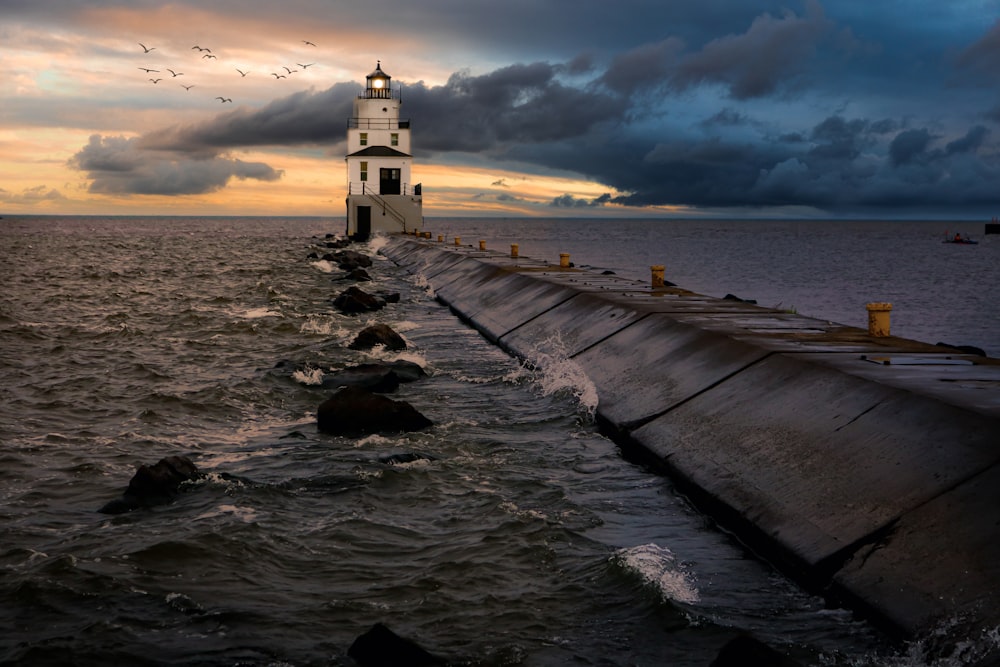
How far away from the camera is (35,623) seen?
22.0ft

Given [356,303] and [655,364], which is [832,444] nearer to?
[655,364]

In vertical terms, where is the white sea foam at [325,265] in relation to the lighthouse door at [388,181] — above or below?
below

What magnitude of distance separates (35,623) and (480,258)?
35.8 meters

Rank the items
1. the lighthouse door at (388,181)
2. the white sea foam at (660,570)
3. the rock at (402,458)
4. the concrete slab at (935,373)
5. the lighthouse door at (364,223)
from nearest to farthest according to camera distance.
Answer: the white sea foam at (660,570)
the concrete slab at (935,373)
the rock at (402,458)
the lighthouse door at (388,181)
the lighthouse door at (364,223)

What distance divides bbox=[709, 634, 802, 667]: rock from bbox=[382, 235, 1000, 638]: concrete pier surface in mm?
1223

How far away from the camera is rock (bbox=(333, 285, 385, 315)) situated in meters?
30.1

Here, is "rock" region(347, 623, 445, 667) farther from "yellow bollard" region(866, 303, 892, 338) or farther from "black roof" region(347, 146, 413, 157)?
"black roof" region(347, 146, 413, 157)

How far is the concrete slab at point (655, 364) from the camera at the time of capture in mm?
12703

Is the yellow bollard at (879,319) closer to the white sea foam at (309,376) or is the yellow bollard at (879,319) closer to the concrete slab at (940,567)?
the concrete slab at (940,567)

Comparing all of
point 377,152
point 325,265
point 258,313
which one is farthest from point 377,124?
point 258,313

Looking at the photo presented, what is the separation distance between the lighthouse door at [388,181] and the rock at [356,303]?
177 feet

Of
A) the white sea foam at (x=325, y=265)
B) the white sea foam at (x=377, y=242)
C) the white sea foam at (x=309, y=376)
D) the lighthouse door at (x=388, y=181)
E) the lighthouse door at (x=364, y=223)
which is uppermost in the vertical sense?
the lighthouse door at (x=388, y=181)

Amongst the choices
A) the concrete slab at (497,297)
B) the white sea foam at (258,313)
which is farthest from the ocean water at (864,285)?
the white sea foam at (258,313)

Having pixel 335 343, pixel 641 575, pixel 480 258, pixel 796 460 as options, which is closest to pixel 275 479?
pixel 641 575
